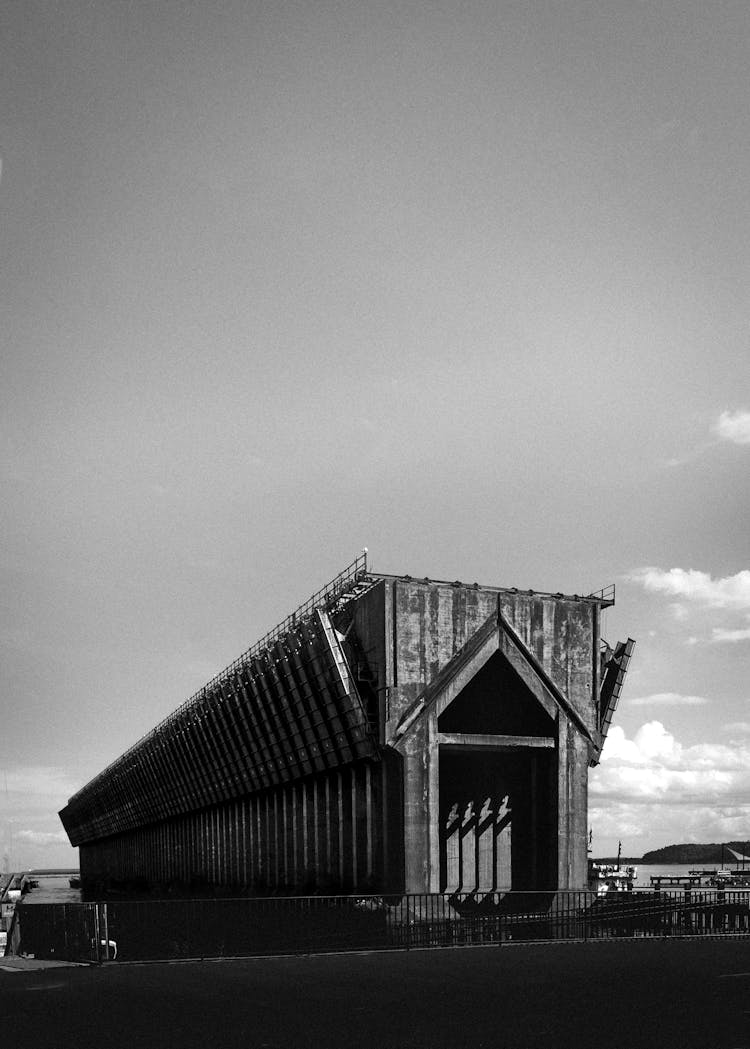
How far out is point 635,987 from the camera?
1817cm

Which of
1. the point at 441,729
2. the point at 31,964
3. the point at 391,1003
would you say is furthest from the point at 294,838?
the point at 391,1003

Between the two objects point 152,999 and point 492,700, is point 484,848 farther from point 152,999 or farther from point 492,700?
point 152,999

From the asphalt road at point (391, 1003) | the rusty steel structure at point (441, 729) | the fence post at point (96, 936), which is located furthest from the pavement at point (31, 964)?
the rusty steel structure at point (441, 729)

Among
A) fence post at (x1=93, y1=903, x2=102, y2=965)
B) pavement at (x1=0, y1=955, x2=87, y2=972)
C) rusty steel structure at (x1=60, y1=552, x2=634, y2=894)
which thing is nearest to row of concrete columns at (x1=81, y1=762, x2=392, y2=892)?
rusty steel structure at (x1=60, y1=552, x2=634, y2=894)

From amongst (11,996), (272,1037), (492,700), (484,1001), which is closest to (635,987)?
(484,1001)

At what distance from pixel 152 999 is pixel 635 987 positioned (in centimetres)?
753

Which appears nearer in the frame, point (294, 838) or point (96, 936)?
→ point (96, 936)

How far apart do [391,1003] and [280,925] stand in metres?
15.2

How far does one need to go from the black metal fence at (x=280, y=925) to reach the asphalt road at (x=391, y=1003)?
1.48 m

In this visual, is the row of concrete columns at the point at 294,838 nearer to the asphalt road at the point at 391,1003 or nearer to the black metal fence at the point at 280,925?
the black metal fence at the point at 280,925

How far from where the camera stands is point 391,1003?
641 inches

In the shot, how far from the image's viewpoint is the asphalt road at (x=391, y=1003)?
43.3ft

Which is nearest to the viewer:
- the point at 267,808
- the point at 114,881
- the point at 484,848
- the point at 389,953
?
the point at 389,953

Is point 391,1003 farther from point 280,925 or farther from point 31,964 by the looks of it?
point 280,925
